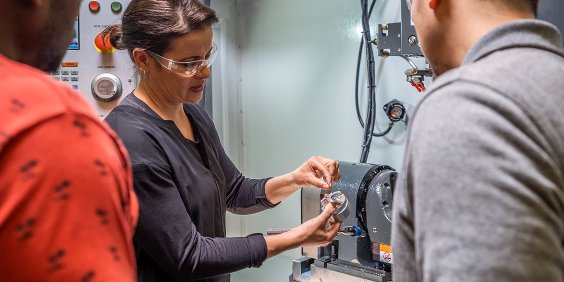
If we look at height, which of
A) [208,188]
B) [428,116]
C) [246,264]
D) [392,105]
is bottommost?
[246,264]

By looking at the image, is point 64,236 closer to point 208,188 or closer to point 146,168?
point 146,168

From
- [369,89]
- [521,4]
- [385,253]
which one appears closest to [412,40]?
[369,89]

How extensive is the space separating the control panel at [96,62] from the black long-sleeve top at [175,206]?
0.72 metres

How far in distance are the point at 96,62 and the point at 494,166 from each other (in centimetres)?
185

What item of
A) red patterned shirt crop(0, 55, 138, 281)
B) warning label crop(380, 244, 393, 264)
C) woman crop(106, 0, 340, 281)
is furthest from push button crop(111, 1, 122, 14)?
red patterned shirt crop(0, 55, 138, 281)

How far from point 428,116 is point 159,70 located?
976 millimetres

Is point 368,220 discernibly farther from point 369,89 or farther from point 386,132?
point 369,89

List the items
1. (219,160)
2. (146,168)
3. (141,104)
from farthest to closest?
(219,160), (141,104), (146,168)

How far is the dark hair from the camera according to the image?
138cm

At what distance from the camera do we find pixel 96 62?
81.4 inches

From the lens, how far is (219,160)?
1.68 m

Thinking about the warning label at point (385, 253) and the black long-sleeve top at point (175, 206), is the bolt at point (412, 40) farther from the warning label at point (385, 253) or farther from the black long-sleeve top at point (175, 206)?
the black long-sleeve top at point (175, 206)

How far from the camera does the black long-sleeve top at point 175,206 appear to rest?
1.22 meters

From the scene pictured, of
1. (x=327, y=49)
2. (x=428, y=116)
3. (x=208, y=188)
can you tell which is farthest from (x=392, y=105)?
(x=428, y=116)
